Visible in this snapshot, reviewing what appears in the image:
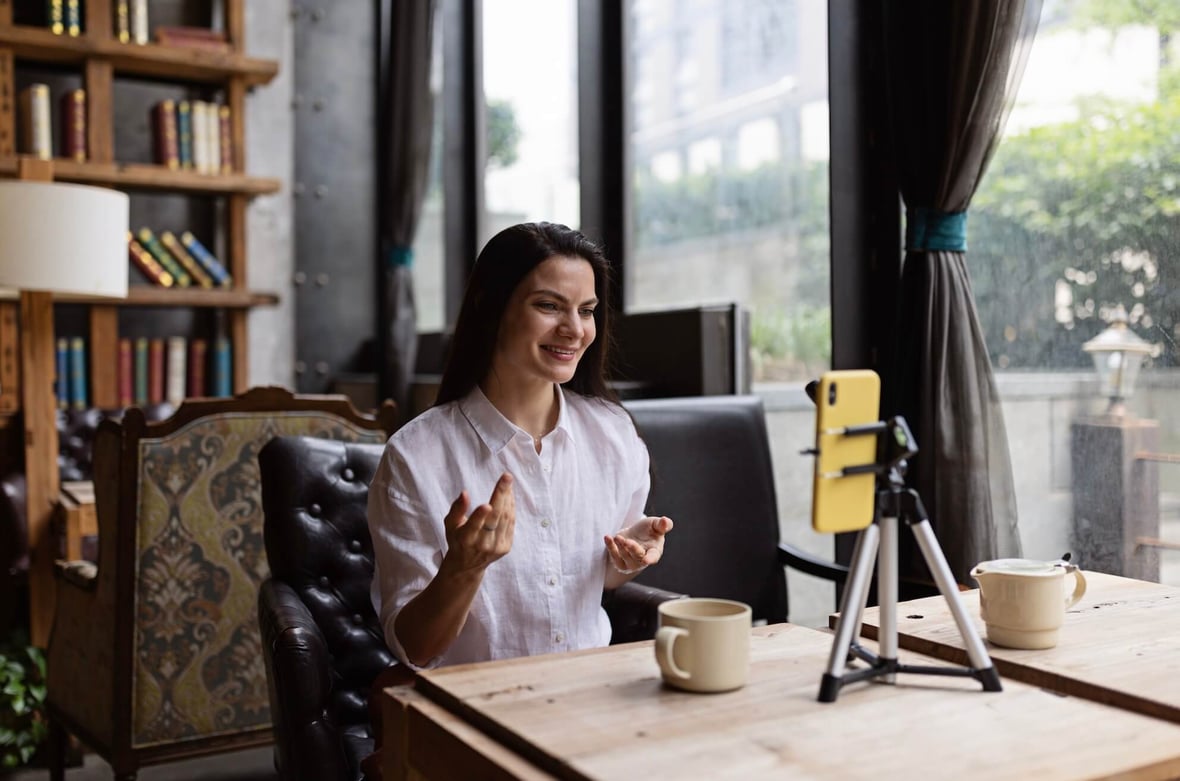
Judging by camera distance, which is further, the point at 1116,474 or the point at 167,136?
the point at 167,136

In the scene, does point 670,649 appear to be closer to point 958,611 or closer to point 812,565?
point 958,611

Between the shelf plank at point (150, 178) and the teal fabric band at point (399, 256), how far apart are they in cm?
60

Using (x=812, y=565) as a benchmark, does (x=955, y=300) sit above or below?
above

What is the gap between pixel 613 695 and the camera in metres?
1.12

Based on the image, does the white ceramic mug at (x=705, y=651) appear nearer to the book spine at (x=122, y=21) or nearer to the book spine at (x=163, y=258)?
the book spine at (x=163, y=258)

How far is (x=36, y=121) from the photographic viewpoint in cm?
456

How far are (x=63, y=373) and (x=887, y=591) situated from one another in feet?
14.2

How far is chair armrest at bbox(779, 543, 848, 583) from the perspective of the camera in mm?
2352

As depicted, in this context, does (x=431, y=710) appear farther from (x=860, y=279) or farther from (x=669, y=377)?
(x=669, y=377)

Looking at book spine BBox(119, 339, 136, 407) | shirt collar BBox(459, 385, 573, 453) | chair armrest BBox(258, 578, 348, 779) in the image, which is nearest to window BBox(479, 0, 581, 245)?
book spine BBox(119, 339, 136, 407)

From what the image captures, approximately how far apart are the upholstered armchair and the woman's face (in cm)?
131

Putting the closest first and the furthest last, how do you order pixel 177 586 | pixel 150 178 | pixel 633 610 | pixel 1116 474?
pixel 633 610, pixel 1116 474, pixel 177 586, pixel 150 178

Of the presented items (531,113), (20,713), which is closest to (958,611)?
(20,713)

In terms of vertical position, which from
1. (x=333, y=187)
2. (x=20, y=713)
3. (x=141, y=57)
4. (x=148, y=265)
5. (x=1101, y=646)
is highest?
(x=141, y=57)
